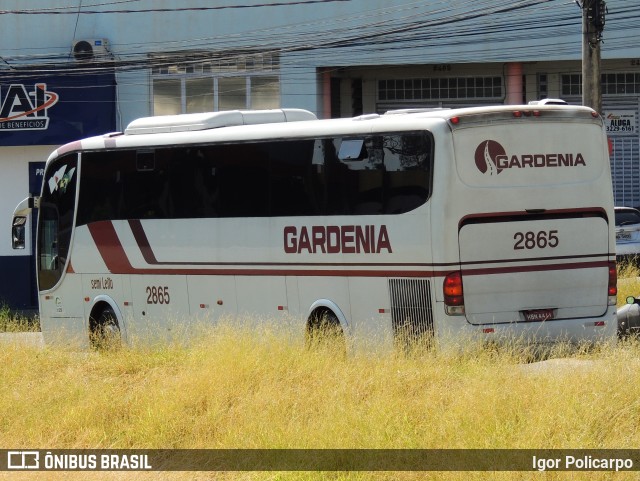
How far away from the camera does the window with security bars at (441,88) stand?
3684cm

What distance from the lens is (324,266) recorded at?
1434 cm

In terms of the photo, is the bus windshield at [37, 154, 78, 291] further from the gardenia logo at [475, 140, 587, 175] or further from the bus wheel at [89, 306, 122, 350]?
the gardenia logo at [475, 140, 587, 175]

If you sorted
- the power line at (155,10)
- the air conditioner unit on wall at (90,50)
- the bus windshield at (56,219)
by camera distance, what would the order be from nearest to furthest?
the bus windshield at (56,219)
the power line at (155,10)
the air conditioner unit on wall at (90,50)

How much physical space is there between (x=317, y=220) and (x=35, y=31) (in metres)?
22.7

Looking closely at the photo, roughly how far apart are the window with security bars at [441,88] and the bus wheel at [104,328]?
2099 cm

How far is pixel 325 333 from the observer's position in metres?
14.2

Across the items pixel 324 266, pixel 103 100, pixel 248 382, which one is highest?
pixel 103 100

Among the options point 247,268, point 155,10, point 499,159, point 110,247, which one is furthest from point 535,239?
point 155,10

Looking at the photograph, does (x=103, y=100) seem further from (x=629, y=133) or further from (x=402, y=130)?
(x=402, y=130)

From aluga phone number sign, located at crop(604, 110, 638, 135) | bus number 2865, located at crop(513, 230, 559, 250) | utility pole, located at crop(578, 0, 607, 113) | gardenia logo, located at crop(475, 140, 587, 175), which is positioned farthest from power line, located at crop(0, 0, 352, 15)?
bus number 2865, located at crop(513, 230, 559, 250)

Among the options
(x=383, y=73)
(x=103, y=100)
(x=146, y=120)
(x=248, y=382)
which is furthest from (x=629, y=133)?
(x=248, y=382)

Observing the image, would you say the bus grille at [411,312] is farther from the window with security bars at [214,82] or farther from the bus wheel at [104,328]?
the window with security bars at [214,82]

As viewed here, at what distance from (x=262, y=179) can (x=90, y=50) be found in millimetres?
20417

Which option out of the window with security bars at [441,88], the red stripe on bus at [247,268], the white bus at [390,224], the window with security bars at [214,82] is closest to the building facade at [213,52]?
the window with security bars at [214,82]
